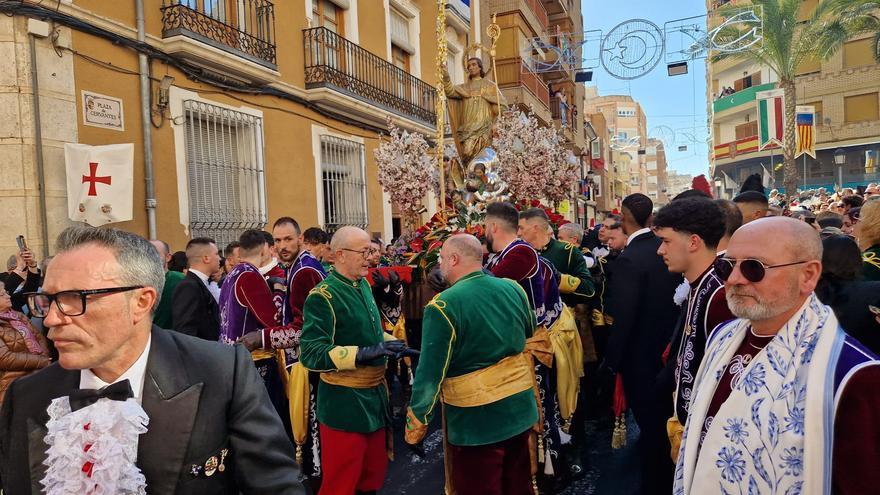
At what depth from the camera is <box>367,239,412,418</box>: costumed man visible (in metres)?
5.63

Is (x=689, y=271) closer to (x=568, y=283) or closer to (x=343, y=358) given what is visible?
(x=343, y=358)

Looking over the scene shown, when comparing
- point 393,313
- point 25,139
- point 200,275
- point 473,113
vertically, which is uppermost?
point 473,113

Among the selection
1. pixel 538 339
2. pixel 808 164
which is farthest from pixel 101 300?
pixel 808 164

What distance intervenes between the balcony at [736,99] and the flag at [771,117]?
1401 cm

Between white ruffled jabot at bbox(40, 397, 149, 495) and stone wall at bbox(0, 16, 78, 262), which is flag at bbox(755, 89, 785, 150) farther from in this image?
white ruffled jabot at bbox(40, 397, 149, 495)

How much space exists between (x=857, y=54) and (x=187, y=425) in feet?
125

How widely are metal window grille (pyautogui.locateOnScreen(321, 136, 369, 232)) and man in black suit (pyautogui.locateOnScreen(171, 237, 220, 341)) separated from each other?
7.14m

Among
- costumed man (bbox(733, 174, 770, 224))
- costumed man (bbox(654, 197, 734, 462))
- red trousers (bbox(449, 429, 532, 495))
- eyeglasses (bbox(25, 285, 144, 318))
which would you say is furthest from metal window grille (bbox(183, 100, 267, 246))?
eyeglasses (bbox(25, 285, 144, 318))

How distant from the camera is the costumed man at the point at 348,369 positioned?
3.63 m

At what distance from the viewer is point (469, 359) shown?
3.36 meters

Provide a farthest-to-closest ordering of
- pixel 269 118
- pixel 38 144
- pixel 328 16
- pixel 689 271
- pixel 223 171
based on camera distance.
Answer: pixel 328 16 < pixel 269 118 < pixel 223 171 < pixel 38 144 < pixel 689 271

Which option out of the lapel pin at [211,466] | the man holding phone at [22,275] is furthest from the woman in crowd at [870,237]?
the man holding phone at [22,275]

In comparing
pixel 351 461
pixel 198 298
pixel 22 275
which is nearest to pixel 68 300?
pixel 351 461

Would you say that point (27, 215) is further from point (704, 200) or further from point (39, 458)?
point (704, 200)
